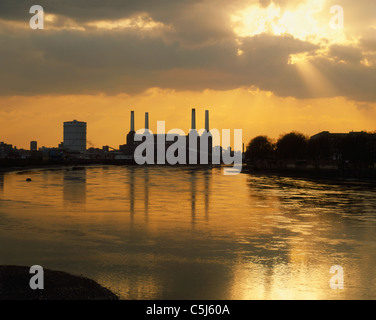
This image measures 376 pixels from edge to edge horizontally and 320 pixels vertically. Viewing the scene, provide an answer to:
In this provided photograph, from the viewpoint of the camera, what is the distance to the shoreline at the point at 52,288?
919cm

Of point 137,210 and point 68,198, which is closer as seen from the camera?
point 137,210

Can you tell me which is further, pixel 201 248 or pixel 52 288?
pixel 201 248

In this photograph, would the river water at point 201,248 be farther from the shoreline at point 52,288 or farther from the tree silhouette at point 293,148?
the tree silhouette at point 293,148

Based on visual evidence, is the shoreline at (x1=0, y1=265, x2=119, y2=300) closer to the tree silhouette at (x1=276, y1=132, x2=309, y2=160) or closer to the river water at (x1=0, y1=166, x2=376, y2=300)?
the river water at (x1=0, y1=166, x2=376, y2=300)

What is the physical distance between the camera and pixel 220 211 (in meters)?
27.3

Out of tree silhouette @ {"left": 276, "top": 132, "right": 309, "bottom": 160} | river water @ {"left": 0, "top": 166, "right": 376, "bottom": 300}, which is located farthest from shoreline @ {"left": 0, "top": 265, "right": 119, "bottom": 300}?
tree silhouette @ {"left": 276, "top": 132, "right": 309, "bottom": 160}

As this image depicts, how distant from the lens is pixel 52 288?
31.6 feet

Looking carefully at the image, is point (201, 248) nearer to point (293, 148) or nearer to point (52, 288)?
point (52, 288)

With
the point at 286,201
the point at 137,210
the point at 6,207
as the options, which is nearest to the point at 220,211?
the point at 137,210

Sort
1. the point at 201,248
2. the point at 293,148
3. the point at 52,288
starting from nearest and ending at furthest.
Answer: the point at 52,288, the point at 201,248, the point at 293,148

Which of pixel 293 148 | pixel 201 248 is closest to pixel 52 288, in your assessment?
pixel 201 248
